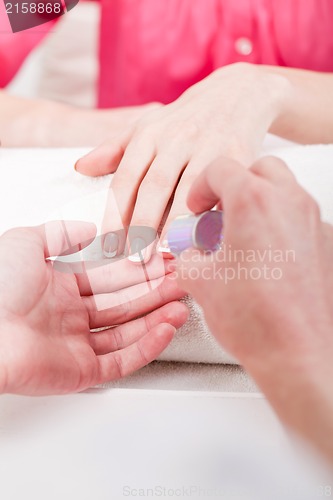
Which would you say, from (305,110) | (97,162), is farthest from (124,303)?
(305,110)

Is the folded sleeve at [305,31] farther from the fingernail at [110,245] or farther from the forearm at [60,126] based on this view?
the fingernail at [110,245]

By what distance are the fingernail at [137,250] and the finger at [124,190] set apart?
1 cm

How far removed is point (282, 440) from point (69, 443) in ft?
0.47

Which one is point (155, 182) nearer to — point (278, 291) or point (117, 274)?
point (117, 274)

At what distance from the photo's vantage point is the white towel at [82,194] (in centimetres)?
48

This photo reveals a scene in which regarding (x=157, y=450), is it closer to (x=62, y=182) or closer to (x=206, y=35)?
(x=62, y=182)

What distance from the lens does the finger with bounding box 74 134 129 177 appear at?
536 mm

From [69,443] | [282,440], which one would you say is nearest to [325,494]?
[282,440]

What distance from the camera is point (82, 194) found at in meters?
0.52

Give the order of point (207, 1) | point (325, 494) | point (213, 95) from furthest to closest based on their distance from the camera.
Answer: point (207, 1), point (213, 95), point (325, 494)

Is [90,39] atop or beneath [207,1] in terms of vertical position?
beneath

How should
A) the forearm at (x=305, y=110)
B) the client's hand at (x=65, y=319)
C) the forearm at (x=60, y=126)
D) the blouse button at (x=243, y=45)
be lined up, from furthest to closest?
the blouse button at (x=243, y=45) < the forearm at (x=60, y=126) < the forearm at (x=305, y=110) < the client's hand at (x=65, y=319)

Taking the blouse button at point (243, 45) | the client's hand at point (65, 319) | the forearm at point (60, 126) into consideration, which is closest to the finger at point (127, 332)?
the client's hand at point (65, 319)

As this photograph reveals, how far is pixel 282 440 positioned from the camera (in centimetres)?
39
